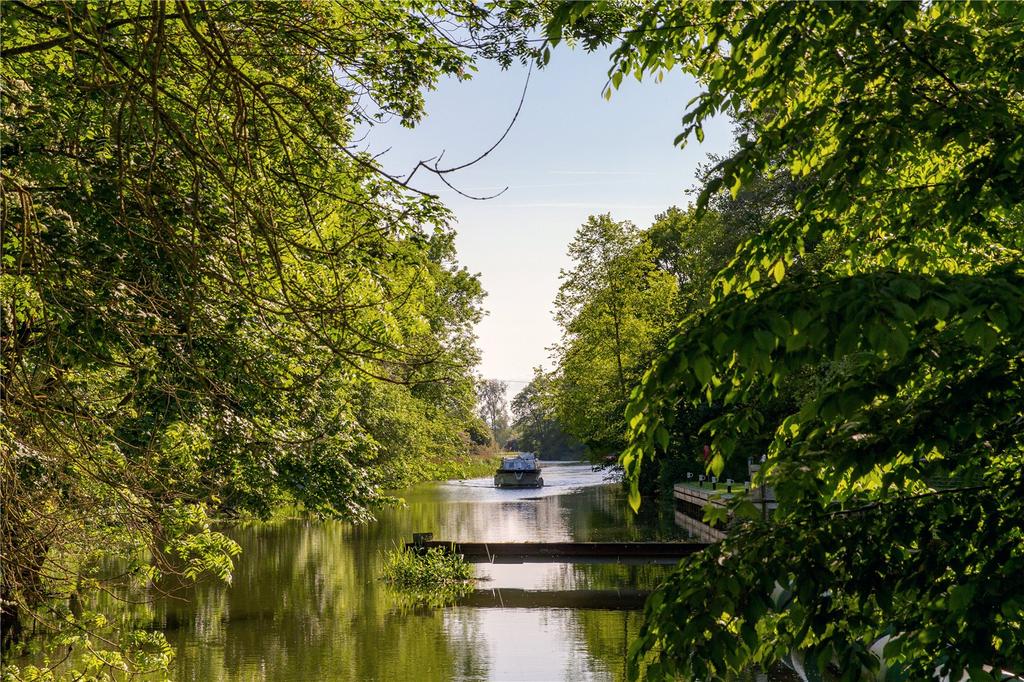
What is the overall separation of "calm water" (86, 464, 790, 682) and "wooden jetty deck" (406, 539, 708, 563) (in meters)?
0.60

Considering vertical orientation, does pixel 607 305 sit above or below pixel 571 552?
above

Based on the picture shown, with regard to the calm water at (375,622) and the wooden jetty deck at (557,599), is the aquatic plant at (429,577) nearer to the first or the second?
the calm water at (375,622)

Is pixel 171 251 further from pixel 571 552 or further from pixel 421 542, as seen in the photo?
pixel 571 552

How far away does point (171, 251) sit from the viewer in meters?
5.15

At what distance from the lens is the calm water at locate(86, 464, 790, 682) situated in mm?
13727

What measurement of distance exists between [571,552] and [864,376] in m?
21.1

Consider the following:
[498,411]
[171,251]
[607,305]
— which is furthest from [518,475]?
[498,411]

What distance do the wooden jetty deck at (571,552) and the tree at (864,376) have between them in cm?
1946

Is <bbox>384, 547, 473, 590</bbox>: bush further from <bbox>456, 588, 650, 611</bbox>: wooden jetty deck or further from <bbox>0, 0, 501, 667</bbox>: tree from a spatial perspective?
<bbox>0, 0, 501, 667</bbox>: tree

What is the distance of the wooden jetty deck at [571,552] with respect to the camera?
921 inches

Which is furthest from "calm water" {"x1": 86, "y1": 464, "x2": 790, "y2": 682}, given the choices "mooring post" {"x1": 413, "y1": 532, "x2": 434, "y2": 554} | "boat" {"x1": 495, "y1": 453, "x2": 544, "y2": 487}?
"boat" {"x1": 495, "y1": 453, "x2": 544, "y2": 487}

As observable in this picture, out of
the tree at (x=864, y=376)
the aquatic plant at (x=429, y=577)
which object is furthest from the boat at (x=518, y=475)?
the tree at (x=864, y=376)

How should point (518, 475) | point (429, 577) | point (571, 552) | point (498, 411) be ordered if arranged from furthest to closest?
point (498, 411) < point (518, 475) < point (571, 552) < point (429, 577)

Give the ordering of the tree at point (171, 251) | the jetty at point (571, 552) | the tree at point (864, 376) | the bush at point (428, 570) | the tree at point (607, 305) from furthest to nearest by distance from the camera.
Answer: the tree at point (607, 305)
the jetty at point (571, 552)
the bush at point (428, 570)
the tree at point (171, 251)
the tree at point (864, 376)
